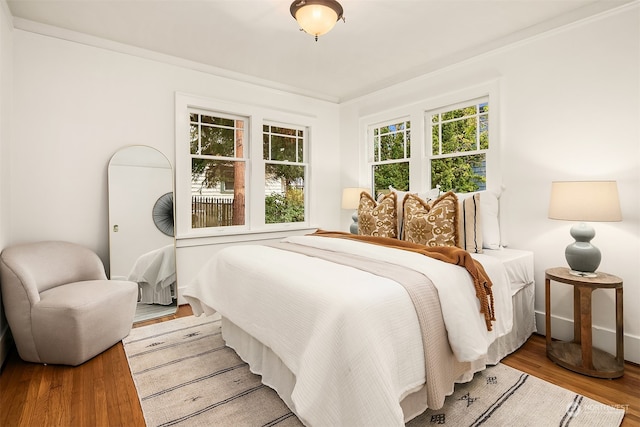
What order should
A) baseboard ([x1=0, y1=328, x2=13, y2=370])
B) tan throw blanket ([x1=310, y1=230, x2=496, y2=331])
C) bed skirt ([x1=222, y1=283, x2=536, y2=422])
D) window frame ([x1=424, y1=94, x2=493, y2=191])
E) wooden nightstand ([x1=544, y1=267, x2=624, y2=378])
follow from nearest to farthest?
1. bed skirt ([x1=222, y1=283, x2=536, y2=422])
2. tan throw blanket ([x1=310, y1=230, x2=496, y2=331])
3. wooden nightstand ([x1=544, y1=267, x2=624, y2=378])
4. baseboard ([x1=0, y1=328, x2=13, y2=370])
5. window frame ([x1=424, y1=94, x2=493, y2=191])

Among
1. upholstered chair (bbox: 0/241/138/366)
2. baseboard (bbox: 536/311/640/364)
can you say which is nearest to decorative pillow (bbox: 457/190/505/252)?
baseboard (bbox: 536/311/640/364)

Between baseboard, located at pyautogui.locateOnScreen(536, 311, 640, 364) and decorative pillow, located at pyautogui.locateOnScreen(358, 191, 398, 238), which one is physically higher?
decorative pillow, located at pyautogui.locateOnScreen(358, 191, 398, 238)

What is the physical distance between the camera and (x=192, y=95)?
3705 millimetres

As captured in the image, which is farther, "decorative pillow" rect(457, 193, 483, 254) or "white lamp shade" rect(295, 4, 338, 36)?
"decorative pillow" rect(457, 193, 483, 254)

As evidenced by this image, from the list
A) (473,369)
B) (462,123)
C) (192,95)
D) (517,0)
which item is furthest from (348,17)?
(473,369)

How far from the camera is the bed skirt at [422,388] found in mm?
1717

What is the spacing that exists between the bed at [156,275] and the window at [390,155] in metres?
2.74

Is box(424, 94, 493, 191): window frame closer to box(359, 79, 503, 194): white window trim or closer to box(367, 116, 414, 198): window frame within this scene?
box(359, 79, 503, 194): white window trim

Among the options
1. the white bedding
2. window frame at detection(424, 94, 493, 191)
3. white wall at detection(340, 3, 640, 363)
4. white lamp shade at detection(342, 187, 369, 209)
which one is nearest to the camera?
white wall at detection(340, 3, 640, 363)

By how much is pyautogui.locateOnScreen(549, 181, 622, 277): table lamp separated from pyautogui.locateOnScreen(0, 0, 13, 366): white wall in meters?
4.09

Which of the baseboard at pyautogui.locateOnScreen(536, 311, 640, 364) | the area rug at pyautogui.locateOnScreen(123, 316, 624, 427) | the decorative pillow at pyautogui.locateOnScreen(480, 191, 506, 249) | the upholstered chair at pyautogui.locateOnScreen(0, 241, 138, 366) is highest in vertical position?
the decorative pillow at pyautogui.locateOnScreen(480, 191, 506, 249)

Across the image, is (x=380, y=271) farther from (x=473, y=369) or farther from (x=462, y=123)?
(x=462, y=123)

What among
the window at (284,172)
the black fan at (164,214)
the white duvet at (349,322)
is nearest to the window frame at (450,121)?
the white duvet at (349,322)

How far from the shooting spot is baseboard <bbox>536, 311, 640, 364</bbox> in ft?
7.88
